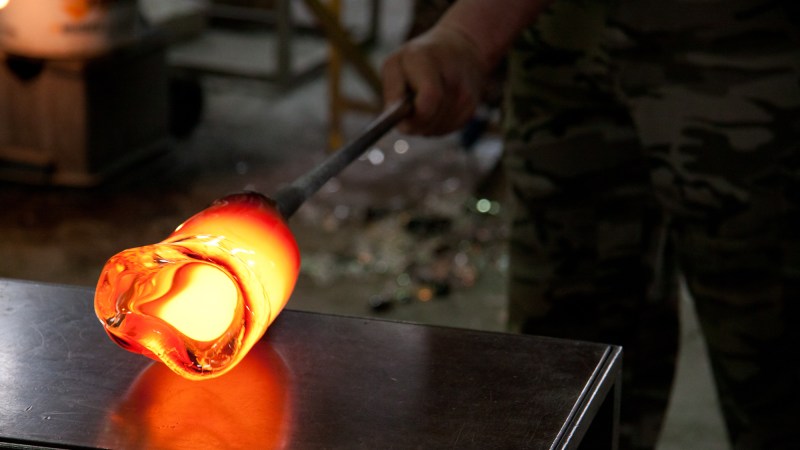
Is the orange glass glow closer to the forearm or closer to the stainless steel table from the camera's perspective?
the stainless steel table

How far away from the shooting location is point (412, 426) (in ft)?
2.72

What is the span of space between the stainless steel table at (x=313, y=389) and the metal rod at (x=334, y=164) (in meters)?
0.11

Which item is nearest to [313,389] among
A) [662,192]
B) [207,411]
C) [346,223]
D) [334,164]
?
[207,411]

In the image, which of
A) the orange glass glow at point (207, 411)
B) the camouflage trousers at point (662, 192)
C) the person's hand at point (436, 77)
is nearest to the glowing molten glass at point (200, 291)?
the orange glass glow at point (207, 411)

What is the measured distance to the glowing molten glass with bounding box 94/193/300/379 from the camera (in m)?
0.83

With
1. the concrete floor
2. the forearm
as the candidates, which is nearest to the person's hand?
the forearm

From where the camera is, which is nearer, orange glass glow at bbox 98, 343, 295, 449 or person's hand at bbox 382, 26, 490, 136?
orange glass glow at bbox 98, 343, 295, 449

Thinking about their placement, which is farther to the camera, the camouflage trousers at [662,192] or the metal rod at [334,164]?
the camouflage trousers at [662,192]

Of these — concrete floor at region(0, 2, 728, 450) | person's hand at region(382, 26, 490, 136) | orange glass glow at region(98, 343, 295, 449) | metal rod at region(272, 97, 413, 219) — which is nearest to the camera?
orange glass glow at region(98, 343, 295, 449)

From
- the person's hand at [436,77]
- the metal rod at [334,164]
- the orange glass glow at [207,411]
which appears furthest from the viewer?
the person's hand at [436,77]

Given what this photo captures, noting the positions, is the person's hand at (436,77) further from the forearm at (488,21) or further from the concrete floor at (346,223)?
the concrete floor at (346,223)

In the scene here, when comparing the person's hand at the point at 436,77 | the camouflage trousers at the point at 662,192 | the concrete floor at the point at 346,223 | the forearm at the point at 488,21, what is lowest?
the concrete floor at the point at 346,223

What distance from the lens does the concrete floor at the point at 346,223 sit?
95.3 inches

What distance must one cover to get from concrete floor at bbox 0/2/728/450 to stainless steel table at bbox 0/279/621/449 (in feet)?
3.72
